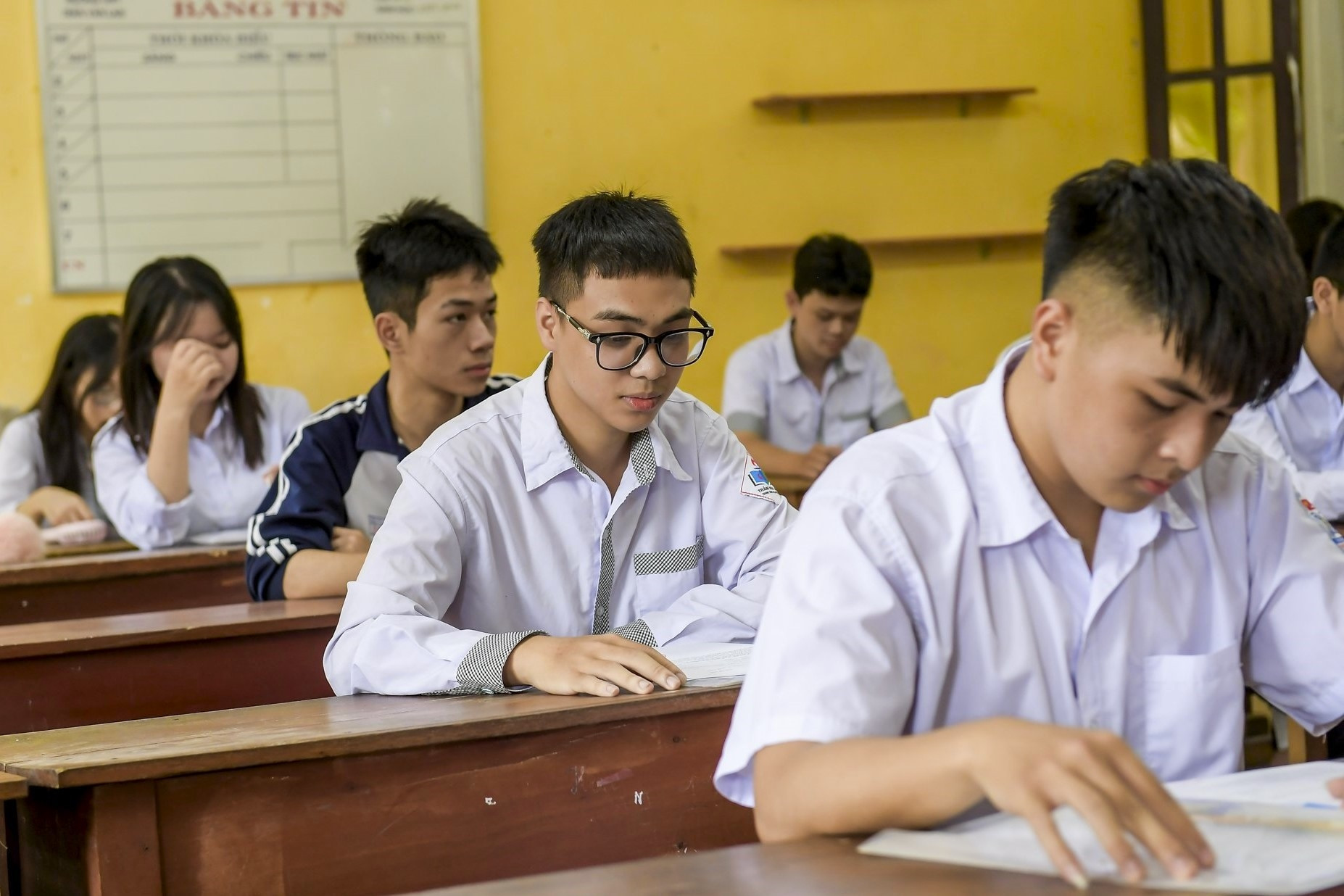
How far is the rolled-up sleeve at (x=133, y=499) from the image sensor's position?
9.78ft

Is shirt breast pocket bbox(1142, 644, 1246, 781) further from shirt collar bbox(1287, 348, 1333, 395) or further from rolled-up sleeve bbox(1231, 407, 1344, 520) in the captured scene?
shirt collar bbox(1287, 348, 1333, 395)

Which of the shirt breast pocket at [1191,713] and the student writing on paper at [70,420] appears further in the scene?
the student writing on paper at [70,420]

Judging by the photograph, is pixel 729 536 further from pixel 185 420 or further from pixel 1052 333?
pixel 185 420

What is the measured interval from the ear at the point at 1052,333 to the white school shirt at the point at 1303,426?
1.92 metres

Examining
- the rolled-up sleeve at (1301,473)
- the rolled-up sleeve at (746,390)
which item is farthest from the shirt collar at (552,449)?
the rolled-up sleeve at (746,390)

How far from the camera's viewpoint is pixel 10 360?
148 inches

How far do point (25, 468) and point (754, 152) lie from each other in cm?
216

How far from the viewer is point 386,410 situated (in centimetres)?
239

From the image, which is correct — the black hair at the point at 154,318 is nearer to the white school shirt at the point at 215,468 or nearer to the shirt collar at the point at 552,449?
the white school shirt at the point at 215,468

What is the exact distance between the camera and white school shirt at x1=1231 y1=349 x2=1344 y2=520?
279 centimetres

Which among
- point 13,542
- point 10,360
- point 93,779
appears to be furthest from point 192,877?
point 10,360

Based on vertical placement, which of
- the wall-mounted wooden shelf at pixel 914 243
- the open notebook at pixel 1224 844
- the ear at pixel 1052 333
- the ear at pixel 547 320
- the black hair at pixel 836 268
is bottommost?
the open notebook at pixel 1224 844

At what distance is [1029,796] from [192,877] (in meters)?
0.79

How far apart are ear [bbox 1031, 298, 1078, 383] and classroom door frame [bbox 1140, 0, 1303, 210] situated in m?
3.50
